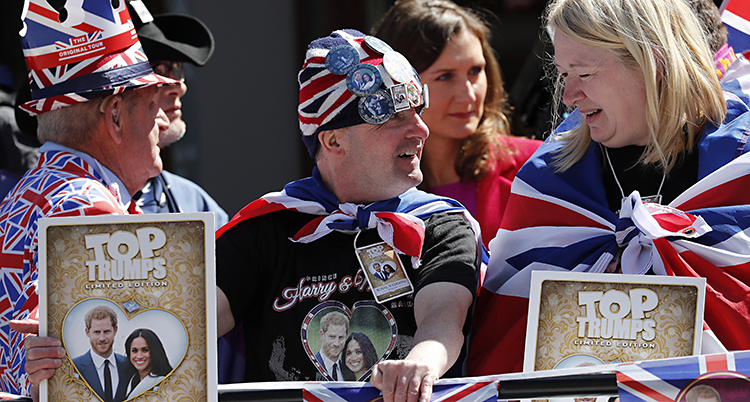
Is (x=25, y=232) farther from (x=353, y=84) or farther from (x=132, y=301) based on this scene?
(x=353, y=84)

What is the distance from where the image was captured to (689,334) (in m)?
1.61

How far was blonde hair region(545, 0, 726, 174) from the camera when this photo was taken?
75.7 inches

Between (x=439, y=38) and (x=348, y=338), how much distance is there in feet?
5.61

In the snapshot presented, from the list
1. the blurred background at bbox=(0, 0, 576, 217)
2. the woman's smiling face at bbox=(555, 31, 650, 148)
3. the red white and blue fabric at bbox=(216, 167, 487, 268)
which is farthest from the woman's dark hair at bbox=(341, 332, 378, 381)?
the blurred background at bbox=(0, 0, 576, 217)

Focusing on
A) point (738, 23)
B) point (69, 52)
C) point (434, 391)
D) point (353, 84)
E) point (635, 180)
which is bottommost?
point (434, 391)

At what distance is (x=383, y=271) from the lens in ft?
6.53

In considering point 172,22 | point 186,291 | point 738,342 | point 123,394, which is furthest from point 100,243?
point 172,22

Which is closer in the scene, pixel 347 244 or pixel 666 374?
pixel 666 374

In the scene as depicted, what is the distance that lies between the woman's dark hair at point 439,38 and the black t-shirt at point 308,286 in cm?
117

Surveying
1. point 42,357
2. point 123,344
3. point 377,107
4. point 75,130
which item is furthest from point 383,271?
point 75,130

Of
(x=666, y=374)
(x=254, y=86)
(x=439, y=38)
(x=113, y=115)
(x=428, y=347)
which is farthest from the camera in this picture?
(x=254, y=86)

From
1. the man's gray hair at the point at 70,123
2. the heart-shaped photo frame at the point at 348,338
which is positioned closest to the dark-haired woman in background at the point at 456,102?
→ the heart-shaped photo frame at the point at 348,338

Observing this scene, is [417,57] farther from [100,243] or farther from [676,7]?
[100,243]

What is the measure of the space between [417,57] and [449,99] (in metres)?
0.23
